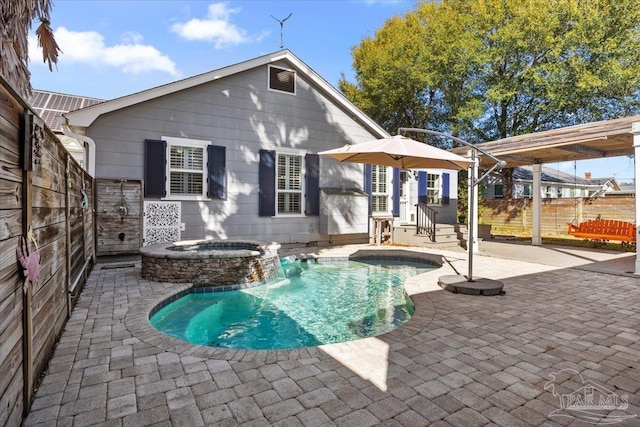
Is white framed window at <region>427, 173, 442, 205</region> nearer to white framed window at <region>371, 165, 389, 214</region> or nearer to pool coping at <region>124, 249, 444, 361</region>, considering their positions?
white framed window at <region>371, 165, 389, 214</region>

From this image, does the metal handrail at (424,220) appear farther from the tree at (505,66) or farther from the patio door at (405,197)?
the tree at (505,66)

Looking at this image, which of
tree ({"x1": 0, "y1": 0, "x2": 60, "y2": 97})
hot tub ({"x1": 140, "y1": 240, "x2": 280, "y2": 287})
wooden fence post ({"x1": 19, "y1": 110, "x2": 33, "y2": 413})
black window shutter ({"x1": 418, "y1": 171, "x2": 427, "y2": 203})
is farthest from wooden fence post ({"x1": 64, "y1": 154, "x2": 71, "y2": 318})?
black window shutter ({"x1": 418, "y1": 171, "x2": 427, "y2": 203})

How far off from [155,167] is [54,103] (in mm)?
6336

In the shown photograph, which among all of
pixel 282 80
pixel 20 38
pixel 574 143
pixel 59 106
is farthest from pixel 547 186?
pixel 20 38

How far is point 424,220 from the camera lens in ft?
40.0

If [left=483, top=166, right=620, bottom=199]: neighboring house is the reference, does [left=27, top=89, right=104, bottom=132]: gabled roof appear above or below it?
above

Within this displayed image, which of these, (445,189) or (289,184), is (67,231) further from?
(445,189)

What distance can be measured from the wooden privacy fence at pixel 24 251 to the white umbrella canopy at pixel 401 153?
15.3 feet

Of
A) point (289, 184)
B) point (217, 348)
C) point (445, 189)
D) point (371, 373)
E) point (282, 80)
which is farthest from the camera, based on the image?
point (445, 189)

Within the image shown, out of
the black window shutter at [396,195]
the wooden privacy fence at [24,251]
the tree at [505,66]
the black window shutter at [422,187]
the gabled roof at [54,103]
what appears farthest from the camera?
the tree at [505,66]

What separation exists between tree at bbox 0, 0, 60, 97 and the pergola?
9.22 m

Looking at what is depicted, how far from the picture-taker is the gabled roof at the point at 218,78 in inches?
286

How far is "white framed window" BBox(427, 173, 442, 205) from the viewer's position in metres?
12.9

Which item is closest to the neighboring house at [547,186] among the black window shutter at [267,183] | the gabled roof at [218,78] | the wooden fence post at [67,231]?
the gabled roof at [218,78]
